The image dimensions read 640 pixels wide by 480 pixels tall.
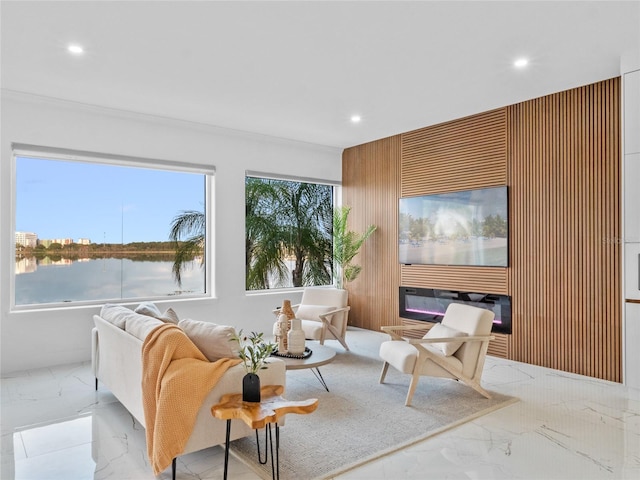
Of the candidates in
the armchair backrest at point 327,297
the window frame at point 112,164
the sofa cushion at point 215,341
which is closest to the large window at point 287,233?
the window frame at point 112,164

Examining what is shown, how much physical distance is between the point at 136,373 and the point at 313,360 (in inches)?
55.5

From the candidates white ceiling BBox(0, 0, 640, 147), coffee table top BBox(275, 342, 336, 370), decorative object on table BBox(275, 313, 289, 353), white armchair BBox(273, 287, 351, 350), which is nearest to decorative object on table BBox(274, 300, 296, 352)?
decorative object on table BBox(275, 313, 289, 353)

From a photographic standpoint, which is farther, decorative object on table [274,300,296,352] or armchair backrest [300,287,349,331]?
armchair backrest [300,287,349,331]

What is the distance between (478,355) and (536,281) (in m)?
A: 1.51

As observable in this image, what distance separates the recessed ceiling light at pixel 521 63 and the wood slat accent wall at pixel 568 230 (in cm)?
98

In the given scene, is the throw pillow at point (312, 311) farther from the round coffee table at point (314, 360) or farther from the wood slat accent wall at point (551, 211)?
the wood slat accent wall at point (551, 211)

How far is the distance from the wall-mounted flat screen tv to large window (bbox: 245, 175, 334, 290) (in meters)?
1.51

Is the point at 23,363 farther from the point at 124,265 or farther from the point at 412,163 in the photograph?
the point at 412,163

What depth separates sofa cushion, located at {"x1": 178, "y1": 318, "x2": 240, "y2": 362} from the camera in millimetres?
2646

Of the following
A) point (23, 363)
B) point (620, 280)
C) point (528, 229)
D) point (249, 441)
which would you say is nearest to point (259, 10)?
point (249, 441)

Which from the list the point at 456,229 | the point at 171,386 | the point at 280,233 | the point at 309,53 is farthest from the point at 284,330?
the point at 280,233

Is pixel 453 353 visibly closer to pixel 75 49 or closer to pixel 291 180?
pixel 291 180

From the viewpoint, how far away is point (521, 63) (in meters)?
3.84

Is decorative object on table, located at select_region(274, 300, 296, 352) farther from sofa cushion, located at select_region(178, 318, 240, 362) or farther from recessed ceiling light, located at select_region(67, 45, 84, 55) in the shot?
recessed ceiling light, located at select_region(67, 45, 84, 55)
